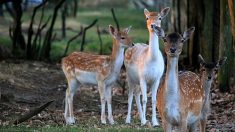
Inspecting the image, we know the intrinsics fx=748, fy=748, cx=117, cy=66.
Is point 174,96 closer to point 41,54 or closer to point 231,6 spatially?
point 231,6

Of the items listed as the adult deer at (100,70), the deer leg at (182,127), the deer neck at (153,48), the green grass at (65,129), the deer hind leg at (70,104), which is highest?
the deer neck at (153,48)

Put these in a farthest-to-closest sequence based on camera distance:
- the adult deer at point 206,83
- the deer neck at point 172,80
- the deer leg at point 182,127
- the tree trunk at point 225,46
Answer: the tree trunk at point 225,46 → the adult deer at point 206,83 → the deer leg at point 182,127 → the deer neck at point 172,80

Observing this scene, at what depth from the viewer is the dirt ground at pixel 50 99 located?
13166 mm

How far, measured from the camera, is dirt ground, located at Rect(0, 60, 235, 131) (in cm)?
1317

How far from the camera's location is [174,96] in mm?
9461

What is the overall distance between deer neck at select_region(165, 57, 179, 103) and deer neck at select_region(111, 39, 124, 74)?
365cm

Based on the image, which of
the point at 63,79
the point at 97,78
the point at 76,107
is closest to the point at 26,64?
the point at 63,79

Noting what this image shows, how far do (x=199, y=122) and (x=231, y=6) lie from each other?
3.25m

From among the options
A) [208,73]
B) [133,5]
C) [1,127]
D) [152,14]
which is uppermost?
[133,5]

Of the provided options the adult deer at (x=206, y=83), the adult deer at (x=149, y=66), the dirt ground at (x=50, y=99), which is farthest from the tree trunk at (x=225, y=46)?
the adult deer at (x=206, y=83)

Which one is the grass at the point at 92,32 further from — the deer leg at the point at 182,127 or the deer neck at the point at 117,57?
the deer leg at the point at 182,127

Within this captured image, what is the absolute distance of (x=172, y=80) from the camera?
369 inches

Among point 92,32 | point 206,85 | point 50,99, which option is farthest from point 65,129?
point 92,32

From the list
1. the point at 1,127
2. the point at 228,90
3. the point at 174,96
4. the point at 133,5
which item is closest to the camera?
the point at 174,96
